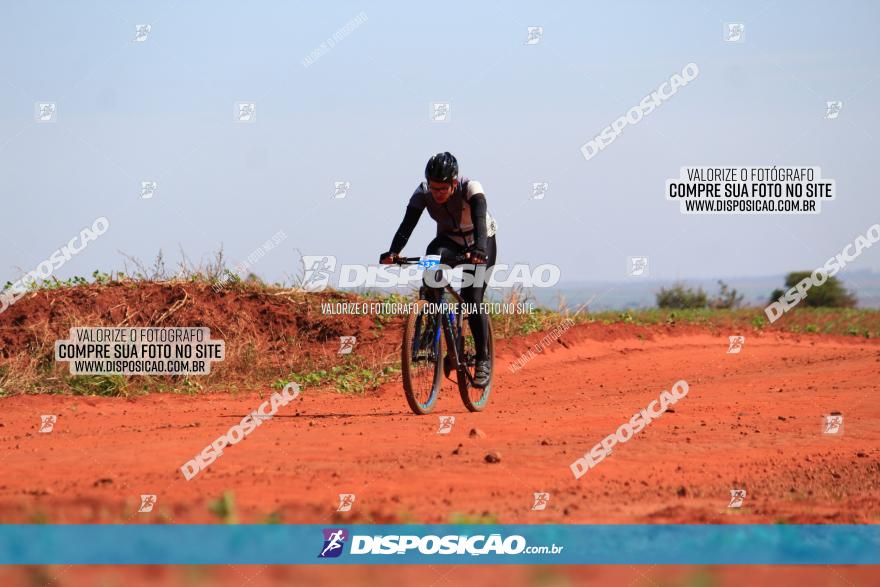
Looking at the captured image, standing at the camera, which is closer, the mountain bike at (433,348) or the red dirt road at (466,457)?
the red dirt road at (466,457)

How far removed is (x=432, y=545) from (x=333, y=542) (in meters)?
0.55

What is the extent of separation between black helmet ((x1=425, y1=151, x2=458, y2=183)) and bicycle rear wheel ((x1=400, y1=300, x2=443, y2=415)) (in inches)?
46.3

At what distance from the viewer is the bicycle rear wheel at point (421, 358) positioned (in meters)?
9.84

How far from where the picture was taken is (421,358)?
10078 millimetres

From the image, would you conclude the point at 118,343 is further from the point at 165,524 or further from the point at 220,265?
the point at 165,524

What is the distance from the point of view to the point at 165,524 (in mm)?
6172

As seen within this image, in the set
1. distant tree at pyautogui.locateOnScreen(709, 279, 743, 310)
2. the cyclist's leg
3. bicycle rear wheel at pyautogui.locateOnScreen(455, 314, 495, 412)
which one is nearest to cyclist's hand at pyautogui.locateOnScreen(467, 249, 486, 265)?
the cyclist's leg

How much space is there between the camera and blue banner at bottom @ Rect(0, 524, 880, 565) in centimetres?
566

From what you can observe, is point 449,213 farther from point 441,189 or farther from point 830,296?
point 830,296

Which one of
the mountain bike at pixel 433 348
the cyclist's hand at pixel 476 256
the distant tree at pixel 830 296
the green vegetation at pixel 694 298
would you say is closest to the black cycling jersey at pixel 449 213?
the cyclist's hand at pixel 476 256

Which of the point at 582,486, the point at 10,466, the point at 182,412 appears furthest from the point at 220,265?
the point at 582,486

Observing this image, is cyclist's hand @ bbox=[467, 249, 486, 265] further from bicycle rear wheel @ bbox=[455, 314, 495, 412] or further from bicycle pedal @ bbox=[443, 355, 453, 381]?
bicycle pedal @ bbox=[443, 355, 453, 381]

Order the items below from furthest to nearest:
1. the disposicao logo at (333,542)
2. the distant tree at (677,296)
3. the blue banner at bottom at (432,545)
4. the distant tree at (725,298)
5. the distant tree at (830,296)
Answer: the distant tree at (830,296) < the distant tree at (677,296) < the distant tree at (725,298) < the disposicao logo at (333,542) < the blue banner at bottom at (432,545)

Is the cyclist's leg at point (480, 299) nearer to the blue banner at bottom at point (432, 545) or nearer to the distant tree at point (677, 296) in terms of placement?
the blue banner at bottom at point (432, 545)
